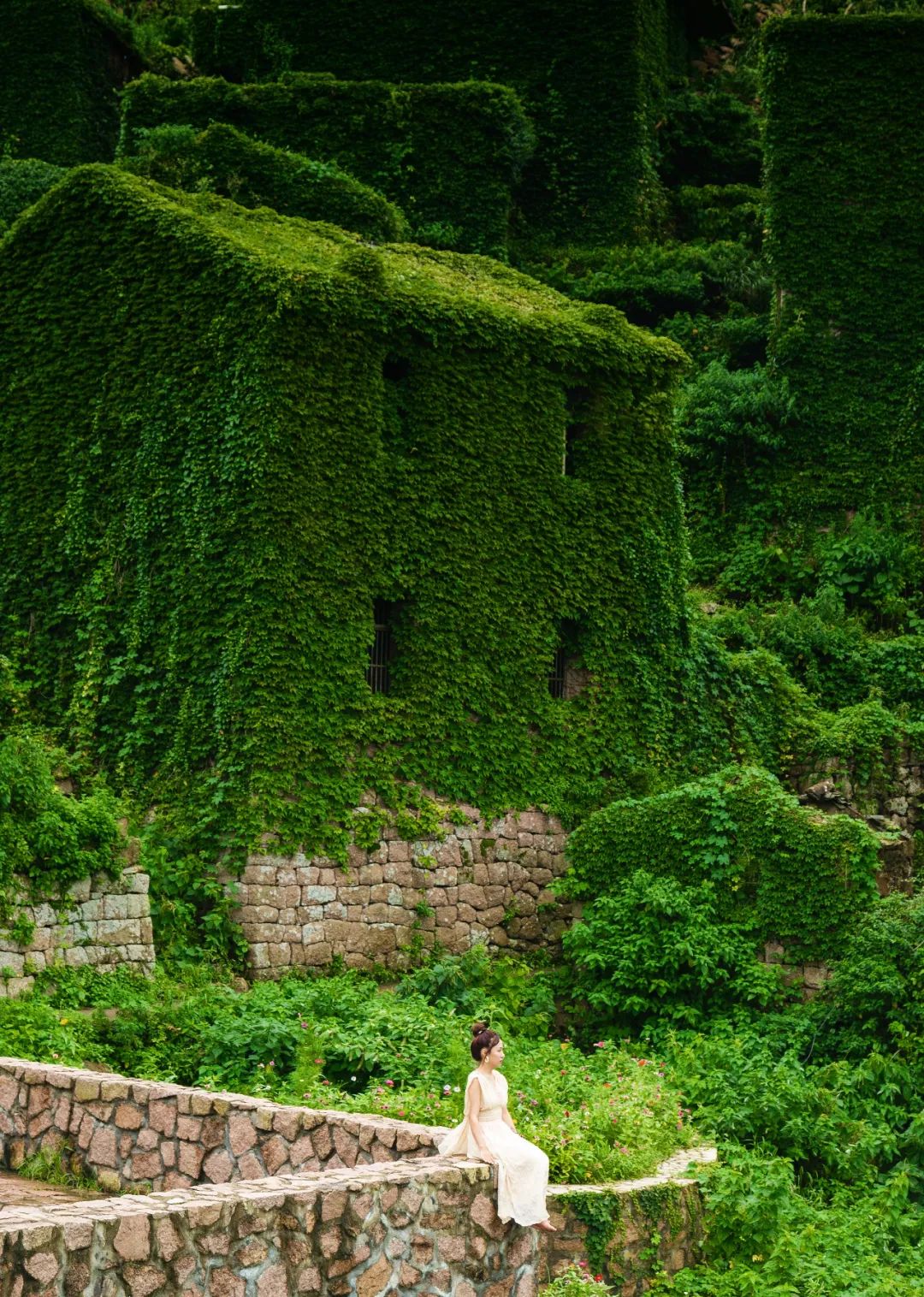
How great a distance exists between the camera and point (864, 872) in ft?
56.7

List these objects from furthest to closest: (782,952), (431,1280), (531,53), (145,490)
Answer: (531,53)
(145,490)
(782,952)
(431,1280)

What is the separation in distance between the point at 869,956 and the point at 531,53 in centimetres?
2718

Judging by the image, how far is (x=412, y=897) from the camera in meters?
18.3

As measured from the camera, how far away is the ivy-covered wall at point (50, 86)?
37.7 metres

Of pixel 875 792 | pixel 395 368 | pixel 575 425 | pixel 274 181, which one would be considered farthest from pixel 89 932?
pixel 274 181

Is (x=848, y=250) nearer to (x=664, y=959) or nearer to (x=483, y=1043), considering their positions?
(x=664, y=959)

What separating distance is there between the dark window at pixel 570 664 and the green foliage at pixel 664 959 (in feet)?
10.5

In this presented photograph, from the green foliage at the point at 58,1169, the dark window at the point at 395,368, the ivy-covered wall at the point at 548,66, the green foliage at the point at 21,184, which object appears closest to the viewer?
the green foliage at the point at 58,1169

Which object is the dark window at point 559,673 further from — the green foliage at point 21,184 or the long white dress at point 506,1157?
the green foliage at point 21,184

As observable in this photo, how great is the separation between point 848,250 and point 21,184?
15610 millimetres

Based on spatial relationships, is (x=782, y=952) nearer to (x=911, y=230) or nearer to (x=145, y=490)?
(x=145, y=490)

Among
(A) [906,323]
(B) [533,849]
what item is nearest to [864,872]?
(B) [533,849]

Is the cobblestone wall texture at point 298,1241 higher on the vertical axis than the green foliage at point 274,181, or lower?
lower

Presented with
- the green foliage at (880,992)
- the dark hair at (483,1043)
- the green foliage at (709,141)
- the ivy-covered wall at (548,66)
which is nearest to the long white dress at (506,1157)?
the dark hair at (483,1043)
